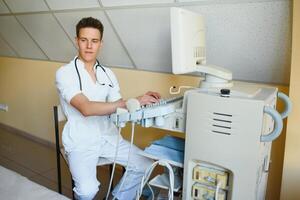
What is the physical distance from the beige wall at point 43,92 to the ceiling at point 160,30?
0.36 feet

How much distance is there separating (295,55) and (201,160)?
2.12 feet

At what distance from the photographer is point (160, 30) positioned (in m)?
1.71

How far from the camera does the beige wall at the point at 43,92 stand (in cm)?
189

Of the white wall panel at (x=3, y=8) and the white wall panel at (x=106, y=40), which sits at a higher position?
the white wall panel at (x=3, y=8)

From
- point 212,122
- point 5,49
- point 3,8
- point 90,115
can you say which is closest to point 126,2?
point 90,115

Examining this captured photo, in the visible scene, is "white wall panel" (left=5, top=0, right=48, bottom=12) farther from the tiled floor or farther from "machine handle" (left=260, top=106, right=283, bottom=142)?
"machine handle" (left=260, top=106, right=283, bottom=142)

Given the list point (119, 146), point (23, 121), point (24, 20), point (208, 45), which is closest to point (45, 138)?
point (23, 121)

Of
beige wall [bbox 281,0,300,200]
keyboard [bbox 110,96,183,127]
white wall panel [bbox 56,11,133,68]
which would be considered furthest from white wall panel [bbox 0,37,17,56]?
beige wall [bbox 281,0,300,200]

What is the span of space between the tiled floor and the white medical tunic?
0.70m

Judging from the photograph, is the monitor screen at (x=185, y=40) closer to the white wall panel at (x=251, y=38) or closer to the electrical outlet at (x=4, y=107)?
the white wall panel at (x=251, y=38)

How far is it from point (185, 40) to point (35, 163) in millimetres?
2149

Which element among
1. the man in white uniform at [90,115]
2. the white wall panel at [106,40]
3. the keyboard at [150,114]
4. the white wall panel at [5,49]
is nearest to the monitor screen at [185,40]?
the keyboard at [150,114]

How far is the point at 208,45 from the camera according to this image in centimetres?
161

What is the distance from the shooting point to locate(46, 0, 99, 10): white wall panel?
1.86 metres
